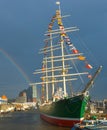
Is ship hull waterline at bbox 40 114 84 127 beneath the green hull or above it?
beneath

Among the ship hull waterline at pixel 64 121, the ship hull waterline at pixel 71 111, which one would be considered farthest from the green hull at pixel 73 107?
the ship hull waterline at pixel 64 121

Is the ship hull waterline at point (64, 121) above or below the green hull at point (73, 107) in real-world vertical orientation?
below

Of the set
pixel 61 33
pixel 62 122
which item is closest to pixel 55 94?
pixel 61 33

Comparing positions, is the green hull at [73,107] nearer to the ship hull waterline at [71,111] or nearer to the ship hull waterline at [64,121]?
the ship hull waterline at [71,111]

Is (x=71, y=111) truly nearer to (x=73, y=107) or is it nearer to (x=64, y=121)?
(x=73, y=107)

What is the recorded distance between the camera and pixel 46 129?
77.5 m

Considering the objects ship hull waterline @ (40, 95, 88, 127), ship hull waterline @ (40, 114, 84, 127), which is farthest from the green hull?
ship hull waterline @ (40, 114, 84, 127)

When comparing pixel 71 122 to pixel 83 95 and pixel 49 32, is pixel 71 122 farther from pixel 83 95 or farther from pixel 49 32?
pixel 49 32

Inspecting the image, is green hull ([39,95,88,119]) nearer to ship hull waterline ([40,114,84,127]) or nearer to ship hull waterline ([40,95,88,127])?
ship hull waterline ([40,95,88,127])

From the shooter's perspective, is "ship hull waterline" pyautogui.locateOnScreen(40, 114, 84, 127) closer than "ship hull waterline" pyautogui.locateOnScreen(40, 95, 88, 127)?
Yes

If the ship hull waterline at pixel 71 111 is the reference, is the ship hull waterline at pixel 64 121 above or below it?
below

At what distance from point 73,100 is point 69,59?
24.6 m

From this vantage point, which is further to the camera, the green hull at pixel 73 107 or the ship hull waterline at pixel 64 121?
the green hull at pixel 73 107

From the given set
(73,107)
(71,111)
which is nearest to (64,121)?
(71,111)
